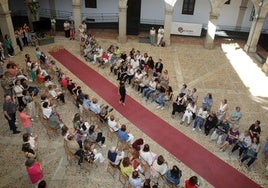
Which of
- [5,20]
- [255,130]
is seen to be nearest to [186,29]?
[255,130]

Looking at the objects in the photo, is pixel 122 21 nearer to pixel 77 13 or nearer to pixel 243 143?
pixel 77 13

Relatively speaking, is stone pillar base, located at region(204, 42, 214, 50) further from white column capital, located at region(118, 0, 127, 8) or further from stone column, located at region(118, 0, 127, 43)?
white column capital, located at region(118, 0, 127, 8)

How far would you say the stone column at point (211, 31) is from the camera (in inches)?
725

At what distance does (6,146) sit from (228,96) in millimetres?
10923

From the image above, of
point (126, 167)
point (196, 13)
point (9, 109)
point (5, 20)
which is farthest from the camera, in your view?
point (196, 13)

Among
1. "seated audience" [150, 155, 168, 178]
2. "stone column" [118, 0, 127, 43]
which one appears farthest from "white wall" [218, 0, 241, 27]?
"seated audience" [150, 155, 168, 178]

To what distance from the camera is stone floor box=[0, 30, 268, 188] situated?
30.5ft

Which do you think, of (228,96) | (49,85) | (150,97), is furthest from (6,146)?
(228,96)

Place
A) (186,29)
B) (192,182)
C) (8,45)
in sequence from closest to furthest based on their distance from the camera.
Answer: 1. (192,182)
2. (8,45)
3. (186,29)

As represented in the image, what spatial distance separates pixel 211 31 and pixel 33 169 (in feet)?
50.8

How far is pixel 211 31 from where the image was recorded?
19.0m

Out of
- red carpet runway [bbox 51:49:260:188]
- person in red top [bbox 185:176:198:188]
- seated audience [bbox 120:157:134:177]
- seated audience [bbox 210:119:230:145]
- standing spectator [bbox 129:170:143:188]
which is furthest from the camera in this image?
Answer: seated audience [bbox 210:119:230:145]

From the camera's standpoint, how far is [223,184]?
367 inches

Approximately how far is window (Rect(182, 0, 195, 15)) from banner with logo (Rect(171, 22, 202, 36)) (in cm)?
138
